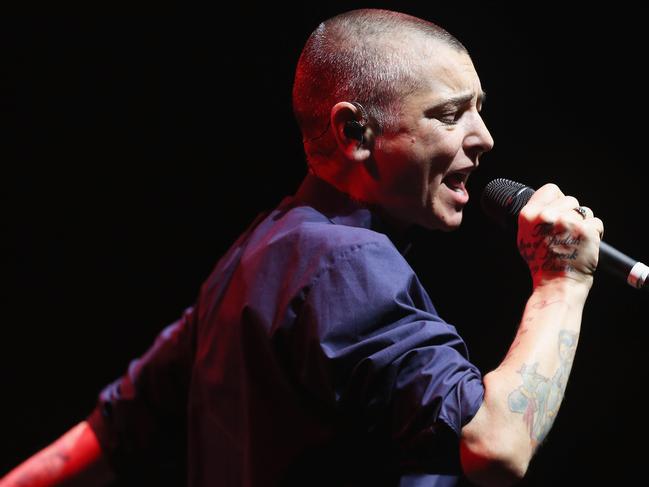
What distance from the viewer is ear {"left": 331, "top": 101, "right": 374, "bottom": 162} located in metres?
1.27

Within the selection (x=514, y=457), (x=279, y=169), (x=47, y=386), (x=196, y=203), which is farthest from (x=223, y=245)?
(x=514, y=457)

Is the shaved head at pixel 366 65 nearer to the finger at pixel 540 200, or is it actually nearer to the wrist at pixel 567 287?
the finger at pixel 540 200

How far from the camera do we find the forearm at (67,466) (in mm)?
1533

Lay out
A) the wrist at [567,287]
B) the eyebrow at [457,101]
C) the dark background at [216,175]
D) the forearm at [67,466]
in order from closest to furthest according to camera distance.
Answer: the wrist at [567,287] → the eyebrow at [457,101] → the forearm at [67,466] → the dark background at [216,175]

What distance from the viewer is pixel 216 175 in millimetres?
2211

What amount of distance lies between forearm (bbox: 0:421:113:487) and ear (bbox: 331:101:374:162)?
0.87 metres

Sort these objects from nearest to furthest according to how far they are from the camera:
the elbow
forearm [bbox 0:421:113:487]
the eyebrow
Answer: the elbow, the eyebrow, forearm [bbox 0:421:113:487]

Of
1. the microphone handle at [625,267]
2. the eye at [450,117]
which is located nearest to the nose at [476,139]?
the eye at [450,117]

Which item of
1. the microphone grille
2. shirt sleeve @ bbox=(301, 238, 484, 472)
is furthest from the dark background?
shirt sleeve @ bbox=(301, 238, 484, 472)

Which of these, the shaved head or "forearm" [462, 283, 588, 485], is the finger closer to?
"forearm" [462, 283, 588, 485]

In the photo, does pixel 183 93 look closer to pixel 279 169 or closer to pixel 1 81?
pixel 279 169

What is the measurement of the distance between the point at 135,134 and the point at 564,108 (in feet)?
3.99

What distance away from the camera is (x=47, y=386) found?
2.23m

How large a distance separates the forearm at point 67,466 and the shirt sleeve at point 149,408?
2 cm
